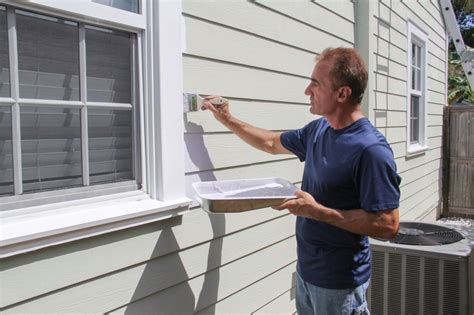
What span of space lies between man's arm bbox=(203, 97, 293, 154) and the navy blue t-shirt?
380 millimetres

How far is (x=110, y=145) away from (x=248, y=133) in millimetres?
802

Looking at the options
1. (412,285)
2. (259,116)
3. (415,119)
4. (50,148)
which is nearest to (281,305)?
(412,285)

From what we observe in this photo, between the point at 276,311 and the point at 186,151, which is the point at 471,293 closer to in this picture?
the point at 276,311

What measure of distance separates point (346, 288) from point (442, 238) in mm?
1491

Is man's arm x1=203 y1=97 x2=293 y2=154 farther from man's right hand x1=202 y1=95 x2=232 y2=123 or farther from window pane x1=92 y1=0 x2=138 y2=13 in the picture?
window pane x1=92 y1=0 x2=138 y2=13

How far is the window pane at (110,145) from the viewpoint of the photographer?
185 cm

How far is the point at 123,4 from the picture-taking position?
189 cm

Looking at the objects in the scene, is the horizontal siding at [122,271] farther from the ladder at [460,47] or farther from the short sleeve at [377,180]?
the ladder at [460,47]

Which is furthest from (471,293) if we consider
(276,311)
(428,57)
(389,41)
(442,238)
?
(428,57)

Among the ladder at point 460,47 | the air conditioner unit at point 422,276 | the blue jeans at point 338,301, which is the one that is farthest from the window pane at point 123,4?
the ladder at point 460,47

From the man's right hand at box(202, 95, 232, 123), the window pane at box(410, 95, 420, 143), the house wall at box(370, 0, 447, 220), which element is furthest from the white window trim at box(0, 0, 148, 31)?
the window pane at box(410, 95, 420, 143)

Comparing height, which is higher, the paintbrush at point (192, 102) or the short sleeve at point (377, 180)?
the paintbrush at point (192, 102)

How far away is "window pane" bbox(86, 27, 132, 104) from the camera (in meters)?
1.82

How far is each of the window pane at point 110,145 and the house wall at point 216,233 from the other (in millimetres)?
267
